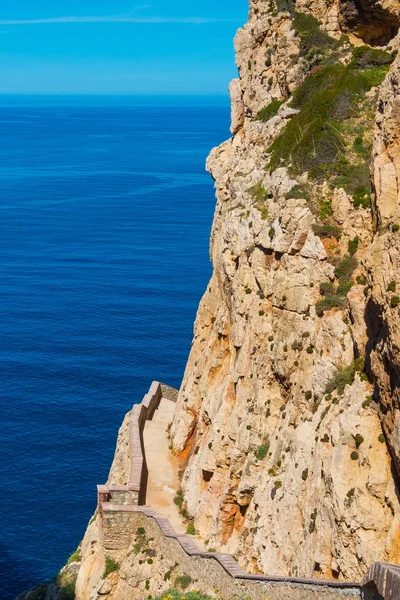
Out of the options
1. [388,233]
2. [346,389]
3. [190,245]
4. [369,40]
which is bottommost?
[346,389]

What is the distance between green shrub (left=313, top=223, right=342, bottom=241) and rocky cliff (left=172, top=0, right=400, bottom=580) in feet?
0.25

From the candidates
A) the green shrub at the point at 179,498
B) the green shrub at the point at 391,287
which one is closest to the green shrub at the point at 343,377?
the green shrub at the point at 391,287

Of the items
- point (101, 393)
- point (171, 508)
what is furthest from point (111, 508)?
point (101, 393)

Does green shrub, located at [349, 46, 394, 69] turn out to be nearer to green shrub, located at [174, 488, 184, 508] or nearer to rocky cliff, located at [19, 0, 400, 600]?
rocky cliff, located at [19, 0, 400, 600]

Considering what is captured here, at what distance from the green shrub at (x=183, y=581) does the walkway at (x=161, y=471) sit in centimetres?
414

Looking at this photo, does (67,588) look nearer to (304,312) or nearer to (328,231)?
(304,312)

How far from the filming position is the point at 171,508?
131 ft

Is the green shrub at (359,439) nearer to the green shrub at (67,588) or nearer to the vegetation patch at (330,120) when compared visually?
the vegetation patch at (330,120)

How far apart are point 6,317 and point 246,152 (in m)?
59.4

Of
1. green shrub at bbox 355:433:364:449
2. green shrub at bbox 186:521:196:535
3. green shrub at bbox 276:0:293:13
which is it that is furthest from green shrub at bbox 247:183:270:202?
green shrub at bbox 186:521:196:535

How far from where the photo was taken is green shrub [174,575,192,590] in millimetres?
30906

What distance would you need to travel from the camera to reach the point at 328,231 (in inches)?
1287

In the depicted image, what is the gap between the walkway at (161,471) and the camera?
3950 cm

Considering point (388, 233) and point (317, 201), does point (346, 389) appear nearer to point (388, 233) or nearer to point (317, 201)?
point (388, 233)
